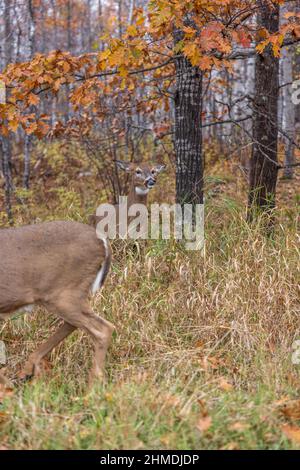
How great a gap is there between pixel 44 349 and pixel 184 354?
112 cm

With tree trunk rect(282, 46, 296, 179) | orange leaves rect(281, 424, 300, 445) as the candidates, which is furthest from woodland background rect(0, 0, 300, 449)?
tree trunk rect(282, 46, 296, 179)

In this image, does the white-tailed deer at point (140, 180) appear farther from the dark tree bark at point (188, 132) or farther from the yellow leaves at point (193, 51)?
the yellow leaves at point (193, 51)

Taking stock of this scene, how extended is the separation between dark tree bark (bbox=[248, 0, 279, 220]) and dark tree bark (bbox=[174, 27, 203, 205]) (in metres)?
0.74

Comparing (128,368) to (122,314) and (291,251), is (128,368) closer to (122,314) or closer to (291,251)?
(122,314)

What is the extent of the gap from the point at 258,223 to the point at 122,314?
5.65 feet

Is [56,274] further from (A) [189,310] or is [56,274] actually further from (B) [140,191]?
(B) [140,191]

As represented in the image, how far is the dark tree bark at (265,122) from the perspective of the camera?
7.84 m

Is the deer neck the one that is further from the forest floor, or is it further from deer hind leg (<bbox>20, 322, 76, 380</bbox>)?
deer hind leg (<bbox>20, 322, 76, 380</bbox>)

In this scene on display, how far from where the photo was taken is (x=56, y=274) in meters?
5.23

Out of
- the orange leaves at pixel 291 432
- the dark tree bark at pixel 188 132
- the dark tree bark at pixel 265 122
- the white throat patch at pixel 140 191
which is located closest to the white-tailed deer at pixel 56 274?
the orange leaves at pixel 291 432

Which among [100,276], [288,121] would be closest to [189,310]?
[100,276]

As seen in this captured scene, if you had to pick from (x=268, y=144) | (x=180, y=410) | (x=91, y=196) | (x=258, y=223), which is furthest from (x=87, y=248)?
(x=91, y=196)

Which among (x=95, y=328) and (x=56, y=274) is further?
(x=95, y=328)

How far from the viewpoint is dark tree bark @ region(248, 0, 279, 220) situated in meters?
7.84
